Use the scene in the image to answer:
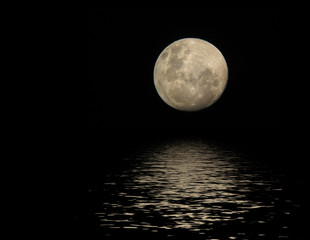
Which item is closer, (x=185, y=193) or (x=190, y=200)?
(x=190, y=200)

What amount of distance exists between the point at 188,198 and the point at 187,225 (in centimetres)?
184

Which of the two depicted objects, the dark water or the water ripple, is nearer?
the dark water

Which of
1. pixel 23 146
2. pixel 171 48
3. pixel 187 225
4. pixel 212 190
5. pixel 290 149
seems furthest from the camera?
pixel 171 48

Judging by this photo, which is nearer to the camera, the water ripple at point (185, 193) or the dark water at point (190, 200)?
the dark water at point (190, 200)

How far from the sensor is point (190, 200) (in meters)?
10.1

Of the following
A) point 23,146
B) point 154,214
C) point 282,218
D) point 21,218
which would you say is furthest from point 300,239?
point 23,146

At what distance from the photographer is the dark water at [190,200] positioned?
827 cm

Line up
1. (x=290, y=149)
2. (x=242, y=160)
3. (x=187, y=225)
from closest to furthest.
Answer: (x=187, y=225) → (x=242, y=160) → (x=290, y=149)

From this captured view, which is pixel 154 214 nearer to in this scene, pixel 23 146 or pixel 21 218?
pixel 21 218

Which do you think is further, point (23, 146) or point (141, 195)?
point (23, 146)

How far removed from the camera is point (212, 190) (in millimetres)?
11055

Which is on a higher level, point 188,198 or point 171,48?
point 171,48

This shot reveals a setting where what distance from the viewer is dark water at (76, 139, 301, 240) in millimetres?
8273

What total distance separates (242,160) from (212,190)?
14.8 ft
